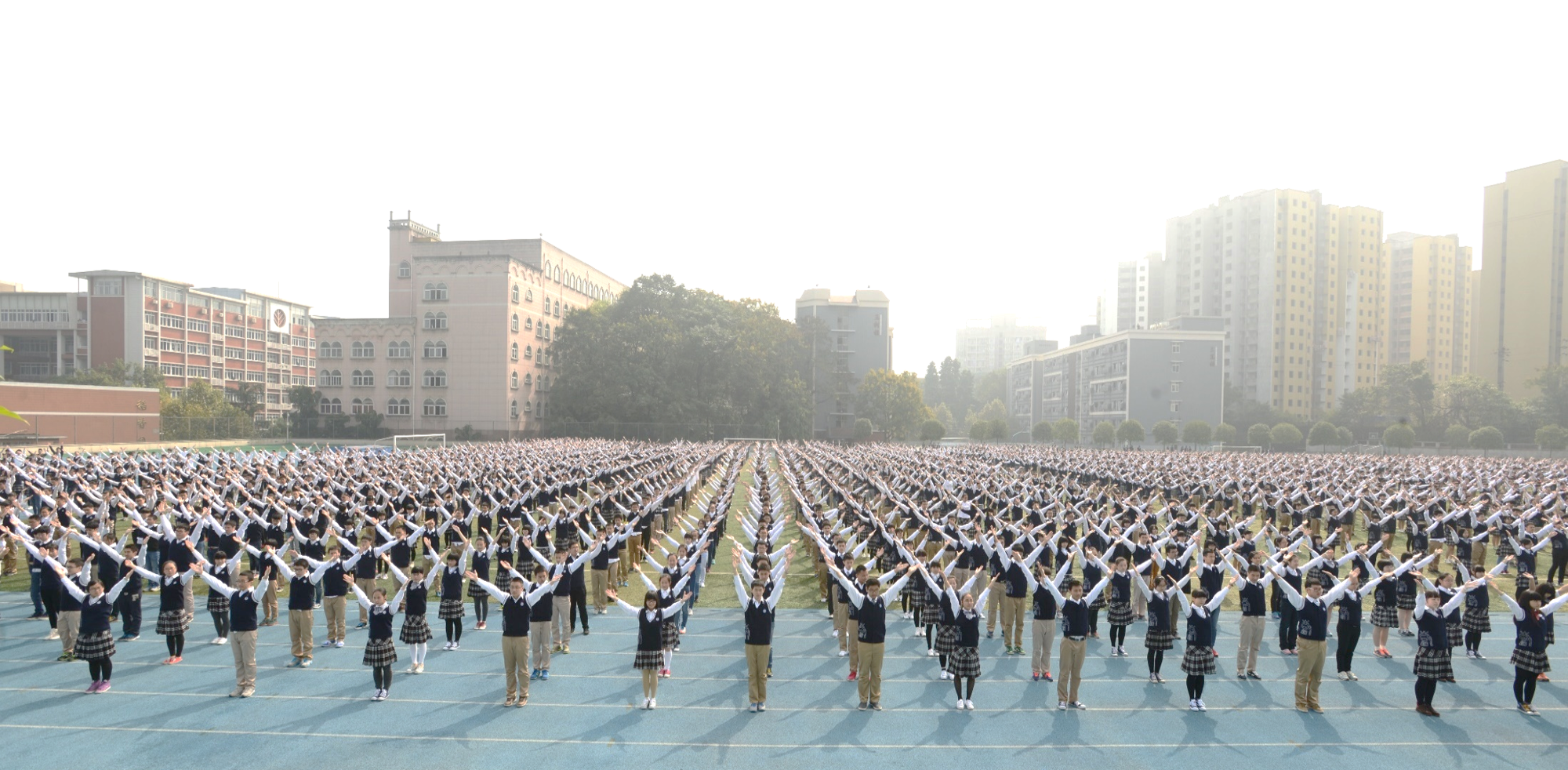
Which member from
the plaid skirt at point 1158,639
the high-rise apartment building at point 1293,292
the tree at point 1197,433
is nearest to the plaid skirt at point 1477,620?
the plaid skirt at point 1158,639

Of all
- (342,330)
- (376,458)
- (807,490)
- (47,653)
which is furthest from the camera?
(342,330)

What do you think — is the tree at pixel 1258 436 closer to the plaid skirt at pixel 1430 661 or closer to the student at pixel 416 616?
the plaid skirt at pixel 1430 661

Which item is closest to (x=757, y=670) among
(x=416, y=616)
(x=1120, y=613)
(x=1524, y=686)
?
(x=416, y=616)

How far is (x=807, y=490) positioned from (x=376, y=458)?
623 inches

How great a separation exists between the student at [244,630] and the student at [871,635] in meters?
7.18

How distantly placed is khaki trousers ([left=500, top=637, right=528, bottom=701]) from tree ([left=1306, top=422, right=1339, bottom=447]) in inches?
2703

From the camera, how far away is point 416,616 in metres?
11.4

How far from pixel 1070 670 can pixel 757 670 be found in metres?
3.77

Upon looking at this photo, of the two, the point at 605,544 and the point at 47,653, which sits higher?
the point at 605,544

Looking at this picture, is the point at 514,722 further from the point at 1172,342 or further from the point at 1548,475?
the point at 1172,342

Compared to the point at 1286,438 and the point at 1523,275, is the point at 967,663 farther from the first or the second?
the point at 1523,275

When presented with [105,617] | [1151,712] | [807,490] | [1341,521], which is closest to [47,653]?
[105,617]

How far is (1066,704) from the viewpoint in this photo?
10.6 meters

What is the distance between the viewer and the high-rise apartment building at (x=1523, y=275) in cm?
8794
